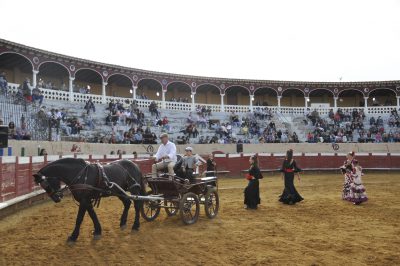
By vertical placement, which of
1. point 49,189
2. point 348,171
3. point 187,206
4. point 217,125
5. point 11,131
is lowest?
point 187,206

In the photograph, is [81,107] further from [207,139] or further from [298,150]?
[298,150]

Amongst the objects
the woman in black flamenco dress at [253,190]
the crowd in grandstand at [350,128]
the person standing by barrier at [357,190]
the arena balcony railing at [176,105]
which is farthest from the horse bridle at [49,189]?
the crowd in grandstand at [350,128]

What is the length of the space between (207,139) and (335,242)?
21.9 meters

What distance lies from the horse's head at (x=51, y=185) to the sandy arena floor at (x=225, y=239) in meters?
0.86

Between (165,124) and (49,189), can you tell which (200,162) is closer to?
(49,189)

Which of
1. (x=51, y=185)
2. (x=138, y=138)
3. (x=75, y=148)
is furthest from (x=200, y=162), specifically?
(x=138, y=138)

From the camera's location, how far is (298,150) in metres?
29.8

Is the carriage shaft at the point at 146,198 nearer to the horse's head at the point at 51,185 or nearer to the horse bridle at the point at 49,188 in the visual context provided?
the horse bridle at the point at 49,188

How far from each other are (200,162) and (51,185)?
4.53 metres

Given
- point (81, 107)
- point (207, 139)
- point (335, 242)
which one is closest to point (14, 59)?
point (81, 107)

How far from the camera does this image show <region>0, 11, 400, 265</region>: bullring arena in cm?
644

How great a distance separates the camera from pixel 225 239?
707cm

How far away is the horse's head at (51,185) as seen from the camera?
267 inches

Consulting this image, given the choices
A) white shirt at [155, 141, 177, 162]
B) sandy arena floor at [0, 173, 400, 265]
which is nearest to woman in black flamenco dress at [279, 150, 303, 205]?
sandy arena floor at [0, 173, 400, 265]
